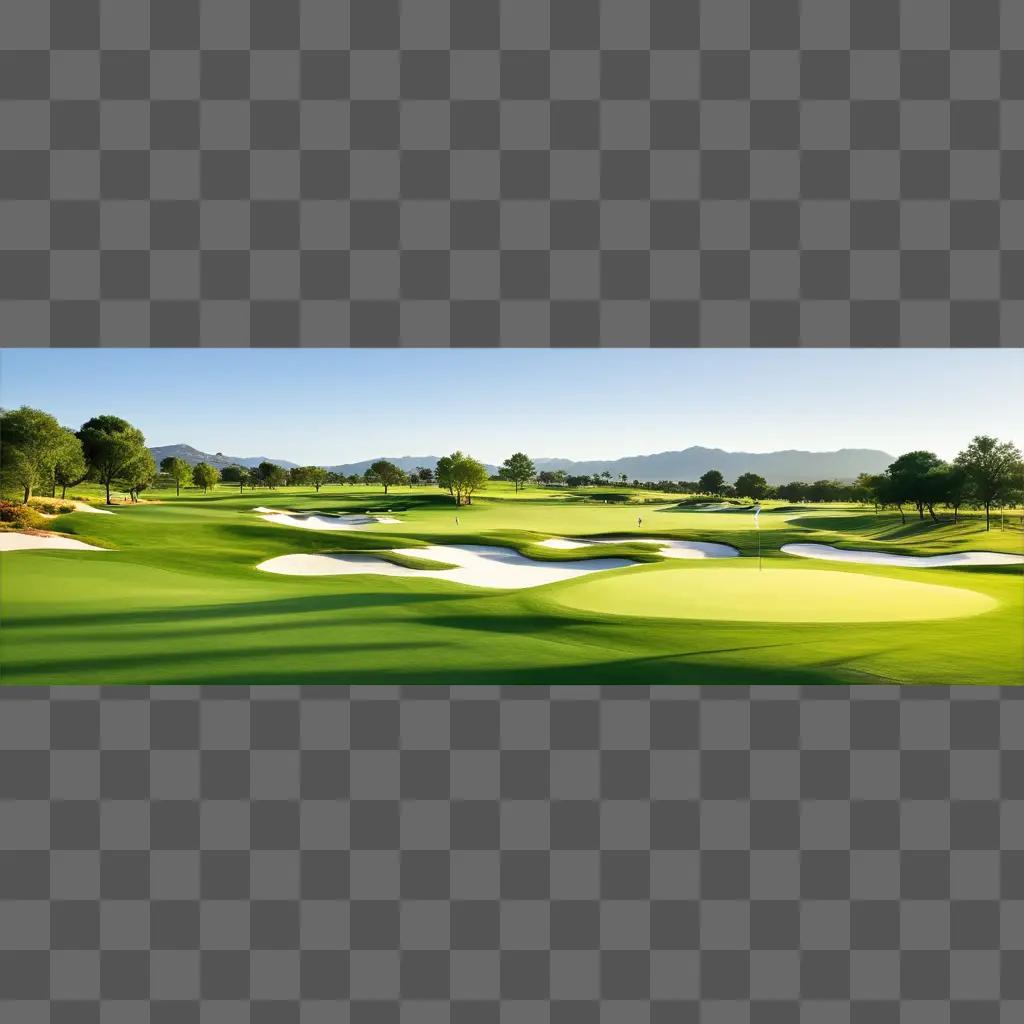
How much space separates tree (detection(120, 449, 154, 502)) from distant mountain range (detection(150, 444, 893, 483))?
125 mm

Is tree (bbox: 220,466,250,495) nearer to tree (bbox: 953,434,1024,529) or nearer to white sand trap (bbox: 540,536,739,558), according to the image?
white sand trap (bbox: 540,536,739,558)

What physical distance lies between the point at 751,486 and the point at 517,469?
127 inches

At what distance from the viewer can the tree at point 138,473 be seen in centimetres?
925

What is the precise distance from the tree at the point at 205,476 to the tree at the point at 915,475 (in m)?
9.33

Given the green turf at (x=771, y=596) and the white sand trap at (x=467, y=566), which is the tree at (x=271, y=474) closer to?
the white sand trap at (x=467, y=566)

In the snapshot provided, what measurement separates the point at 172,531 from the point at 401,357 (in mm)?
4213

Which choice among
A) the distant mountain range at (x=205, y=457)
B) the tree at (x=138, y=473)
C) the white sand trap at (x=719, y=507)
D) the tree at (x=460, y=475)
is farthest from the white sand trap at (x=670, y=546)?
the tree at (x=138, y=473)

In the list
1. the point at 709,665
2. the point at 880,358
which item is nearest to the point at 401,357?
the point at 709,665

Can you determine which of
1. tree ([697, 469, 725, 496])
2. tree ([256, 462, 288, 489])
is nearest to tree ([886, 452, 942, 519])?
tree ([697, 469, 725, 496])

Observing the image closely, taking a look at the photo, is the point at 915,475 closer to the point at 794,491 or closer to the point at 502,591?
the point at 794,491

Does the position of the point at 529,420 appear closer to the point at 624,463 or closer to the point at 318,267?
the point at 624,463

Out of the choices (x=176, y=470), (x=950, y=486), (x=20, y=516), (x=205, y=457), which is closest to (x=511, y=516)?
(x=205, y=457)

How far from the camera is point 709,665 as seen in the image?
23.0ft

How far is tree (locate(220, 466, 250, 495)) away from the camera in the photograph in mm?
9669
